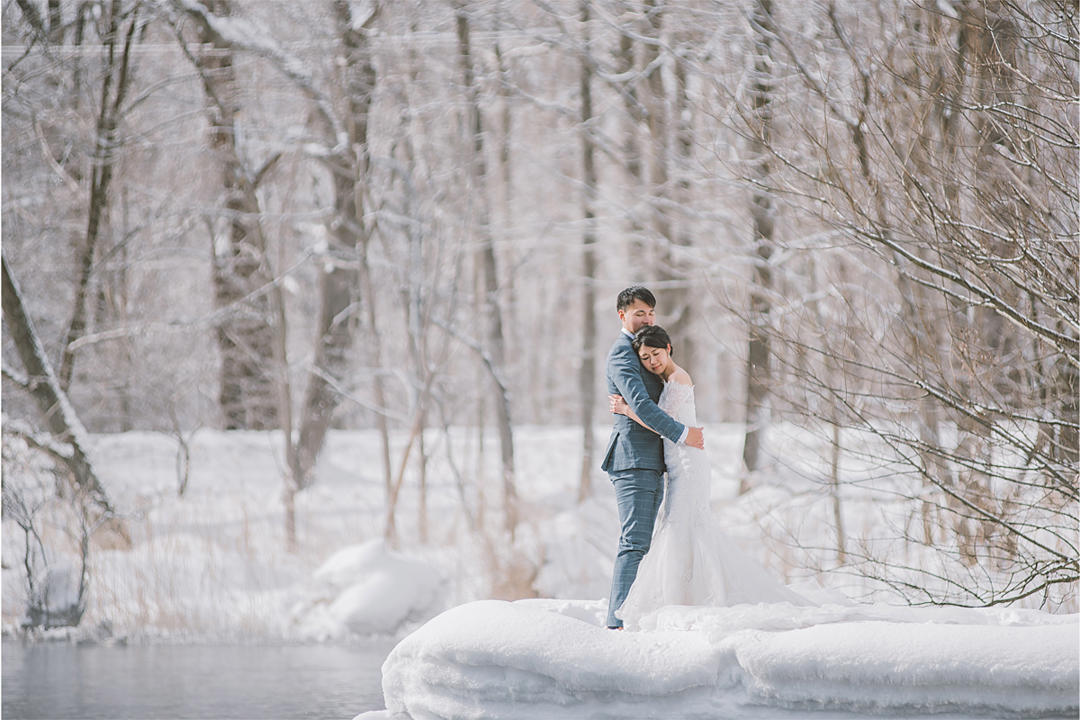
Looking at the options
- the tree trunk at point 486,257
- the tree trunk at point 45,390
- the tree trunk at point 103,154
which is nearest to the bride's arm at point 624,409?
the tree trunk at point 486,257

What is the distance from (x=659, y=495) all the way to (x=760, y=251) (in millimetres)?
8018

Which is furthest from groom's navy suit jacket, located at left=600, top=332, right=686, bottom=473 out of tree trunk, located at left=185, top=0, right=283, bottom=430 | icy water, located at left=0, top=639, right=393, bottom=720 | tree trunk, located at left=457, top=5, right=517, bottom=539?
tree trunk, located at left=185, top=0, right=283, bottom=430

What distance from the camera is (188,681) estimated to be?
784 centimetres

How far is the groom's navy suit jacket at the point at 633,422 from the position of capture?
5129mm

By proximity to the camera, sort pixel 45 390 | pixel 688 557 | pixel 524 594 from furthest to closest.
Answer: pixel 45 390 → pixel 524 594 → pixel 688 557

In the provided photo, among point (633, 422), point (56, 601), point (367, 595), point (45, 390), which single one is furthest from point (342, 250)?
point (633, 422)

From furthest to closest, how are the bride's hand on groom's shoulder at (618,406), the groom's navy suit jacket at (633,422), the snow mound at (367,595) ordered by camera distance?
the snow mound at (367,595), the bride's hand on groom's shoulder at (618,406), the groom's navy suit jacket at (633,422)

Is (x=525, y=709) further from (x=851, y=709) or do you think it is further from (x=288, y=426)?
(x=288, y=426)

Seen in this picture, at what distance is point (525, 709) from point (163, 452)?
12.9 m

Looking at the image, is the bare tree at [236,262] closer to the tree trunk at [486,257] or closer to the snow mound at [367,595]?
the tree trunk at [486,257]

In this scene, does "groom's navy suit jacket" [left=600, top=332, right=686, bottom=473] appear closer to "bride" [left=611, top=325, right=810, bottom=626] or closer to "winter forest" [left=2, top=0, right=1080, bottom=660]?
"bride" [left=611, top=325, right=810, bottom=626]

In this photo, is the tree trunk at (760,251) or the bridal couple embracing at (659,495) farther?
the tree trunk at (760,251)

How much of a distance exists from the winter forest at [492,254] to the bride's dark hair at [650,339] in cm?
117

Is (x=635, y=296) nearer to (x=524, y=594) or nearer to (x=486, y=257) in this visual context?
(x=524, y=594)
